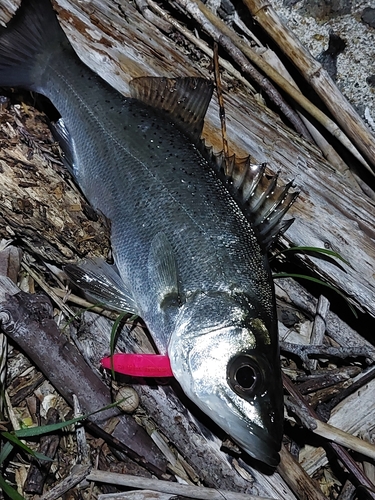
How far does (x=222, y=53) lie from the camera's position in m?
4.28

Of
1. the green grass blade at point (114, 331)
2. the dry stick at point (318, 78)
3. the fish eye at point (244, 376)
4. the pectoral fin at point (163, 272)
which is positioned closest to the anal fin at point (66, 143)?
the pectoral fin at point (163, 272)

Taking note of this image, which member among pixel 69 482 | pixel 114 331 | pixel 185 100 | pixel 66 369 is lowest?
pixel 69 482

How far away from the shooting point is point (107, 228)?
3400mm

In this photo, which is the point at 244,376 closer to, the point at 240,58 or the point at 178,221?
the point at 178,221

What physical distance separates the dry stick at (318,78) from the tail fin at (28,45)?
56.7 inches

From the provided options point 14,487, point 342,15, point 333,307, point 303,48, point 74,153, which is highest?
point 342,15

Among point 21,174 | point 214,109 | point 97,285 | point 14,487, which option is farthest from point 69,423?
point 214,109

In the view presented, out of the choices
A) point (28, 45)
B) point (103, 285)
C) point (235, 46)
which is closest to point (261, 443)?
point (103, 285)

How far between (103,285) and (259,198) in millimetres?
980

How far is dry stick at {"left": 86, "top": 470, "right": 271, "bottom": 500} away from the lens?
310 centimetres

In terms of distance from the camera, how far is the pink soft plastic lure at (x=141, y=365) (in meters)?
3.14

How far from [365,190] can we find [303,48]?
1050 mm

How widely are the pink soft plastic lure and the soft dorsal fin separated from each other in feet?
4.20

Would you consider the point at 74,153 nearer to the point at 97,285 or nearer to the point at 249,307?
the point at 97,285
